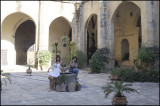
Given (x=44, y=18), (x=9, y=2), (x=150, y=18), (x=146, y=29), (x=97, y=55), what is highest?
(x=9, y=2)

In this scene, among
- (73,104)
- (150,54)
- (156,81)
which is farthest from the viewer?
(150,54)

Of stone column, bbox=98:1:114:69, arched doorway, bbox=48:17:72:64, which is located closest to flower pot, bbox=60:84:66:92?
stone column, bbox=98:1:114:69

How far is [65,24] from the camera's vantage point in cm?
2089

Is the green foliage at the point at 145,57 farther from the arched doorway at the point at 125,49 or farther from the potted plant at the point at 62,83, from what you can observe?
the arched doorway at the point at 125,49

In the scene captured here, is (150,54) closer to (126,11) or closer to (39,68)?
(126,11)

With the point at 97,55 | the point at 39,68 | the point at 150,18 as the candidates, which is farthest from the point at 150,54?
the point at 39,68

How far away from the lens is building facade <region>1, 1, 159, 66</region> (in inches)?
572

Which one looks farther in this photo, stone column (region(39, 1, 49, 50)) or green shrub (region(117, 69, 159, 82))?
stone column (region(39, 1, 49, 50))

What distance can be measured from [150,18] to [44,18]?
378 inches

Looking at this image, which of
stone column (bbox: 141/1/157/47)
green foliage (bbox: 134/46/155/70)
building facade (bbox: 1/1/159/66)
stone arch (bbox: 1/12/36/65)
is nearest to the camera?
green foliage (bbox: 134/46/155/70)

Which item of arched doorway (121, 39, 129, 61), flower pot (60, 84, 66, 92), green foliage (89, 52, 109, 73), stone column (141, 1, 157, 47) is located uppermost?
stone column (141, 1, 157, 47)

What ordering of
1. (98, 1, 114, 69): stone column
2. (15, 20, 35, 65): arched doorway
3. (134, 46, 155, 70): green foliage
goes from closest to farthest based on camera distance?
(134, 46, 155, 70): green foliage, (98, 1, 114, 69): stone column, (15, 20, 35, 65): arched doorway

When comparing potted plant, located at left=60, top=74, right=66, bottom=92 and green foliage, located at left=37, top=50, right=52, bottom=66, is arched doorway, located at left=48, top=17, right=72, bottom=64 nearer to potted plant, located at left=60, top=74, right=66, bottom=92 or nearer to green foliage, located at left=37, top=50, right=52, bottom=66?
green foliage, located at left=37, top=50, right=52, bottom=66

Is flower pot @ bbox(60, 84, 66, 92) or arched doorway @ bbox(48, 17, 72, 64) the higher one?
arched doorway @ bbox(48, 17, 72, 64)
